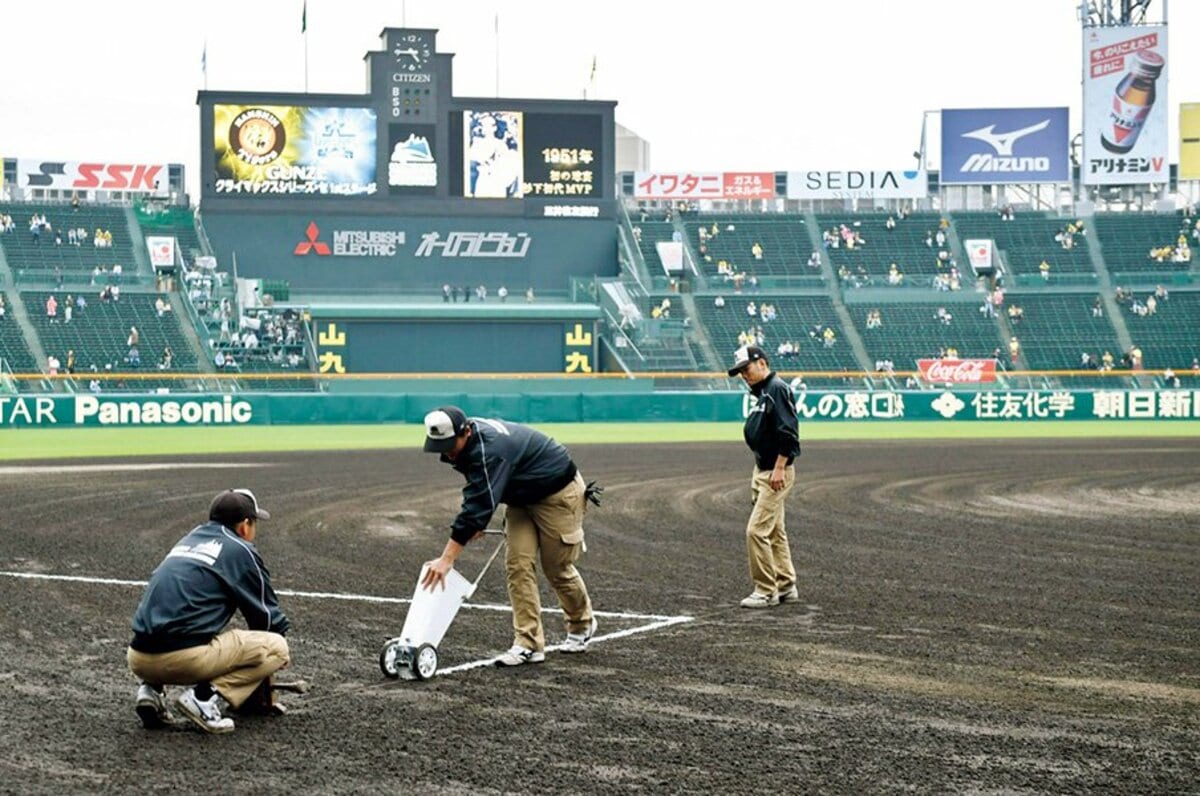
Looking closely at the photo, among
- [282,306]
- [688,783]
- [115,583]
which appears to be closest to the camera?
[688,783]

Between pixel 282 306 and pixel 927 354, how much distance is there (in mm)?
23997

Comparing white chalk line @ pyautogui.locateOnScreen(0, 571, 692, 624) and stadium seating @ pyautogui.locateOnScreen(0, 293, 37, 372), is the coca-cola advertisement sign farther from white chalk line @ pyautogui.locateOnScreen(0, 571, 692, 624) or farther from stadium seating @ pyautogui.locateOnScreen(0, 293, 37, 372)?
white chalk line @ pyautogui.locateOnScreen(0, 571, 692, 624)

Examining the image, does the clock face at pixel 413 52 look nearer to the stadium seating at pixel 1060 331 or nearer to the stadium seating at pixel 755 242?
the stadium seating at pixel 755 242

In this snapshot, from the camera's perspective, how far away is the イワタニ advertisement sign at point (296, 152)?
57688 mm

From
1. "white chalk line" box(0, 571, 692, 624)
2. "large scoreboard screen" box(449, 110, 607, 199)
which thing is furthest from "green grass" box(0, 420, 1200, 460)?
"white chalk line" box(0, 571, 692, 624)

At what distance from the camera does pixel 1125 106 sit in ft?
221

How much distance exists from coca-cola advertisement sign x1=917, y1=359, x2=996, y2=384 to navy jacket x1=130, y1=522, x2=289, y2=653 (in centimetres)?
4507

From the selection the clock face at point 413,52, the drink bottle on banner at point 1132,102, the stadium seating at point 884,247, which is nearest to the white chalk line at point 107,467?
the clock face at point 413,52

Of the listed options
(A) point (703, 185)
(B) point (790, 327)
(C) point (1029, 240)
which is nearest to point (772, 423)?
(B) point (790, 327)

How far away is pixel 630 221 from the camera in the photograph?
67.2 m

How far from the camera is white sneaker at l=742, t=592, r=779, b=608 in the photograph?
484 inches

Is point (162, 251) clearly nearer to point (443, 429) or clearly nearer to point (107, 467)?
point (107, 467)

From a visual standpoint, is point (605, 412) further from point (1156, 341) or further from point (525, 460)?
point (525, 460)

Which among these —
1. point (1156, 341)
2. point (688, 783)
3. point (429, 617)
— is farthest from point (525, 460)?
point (1156, 341)
